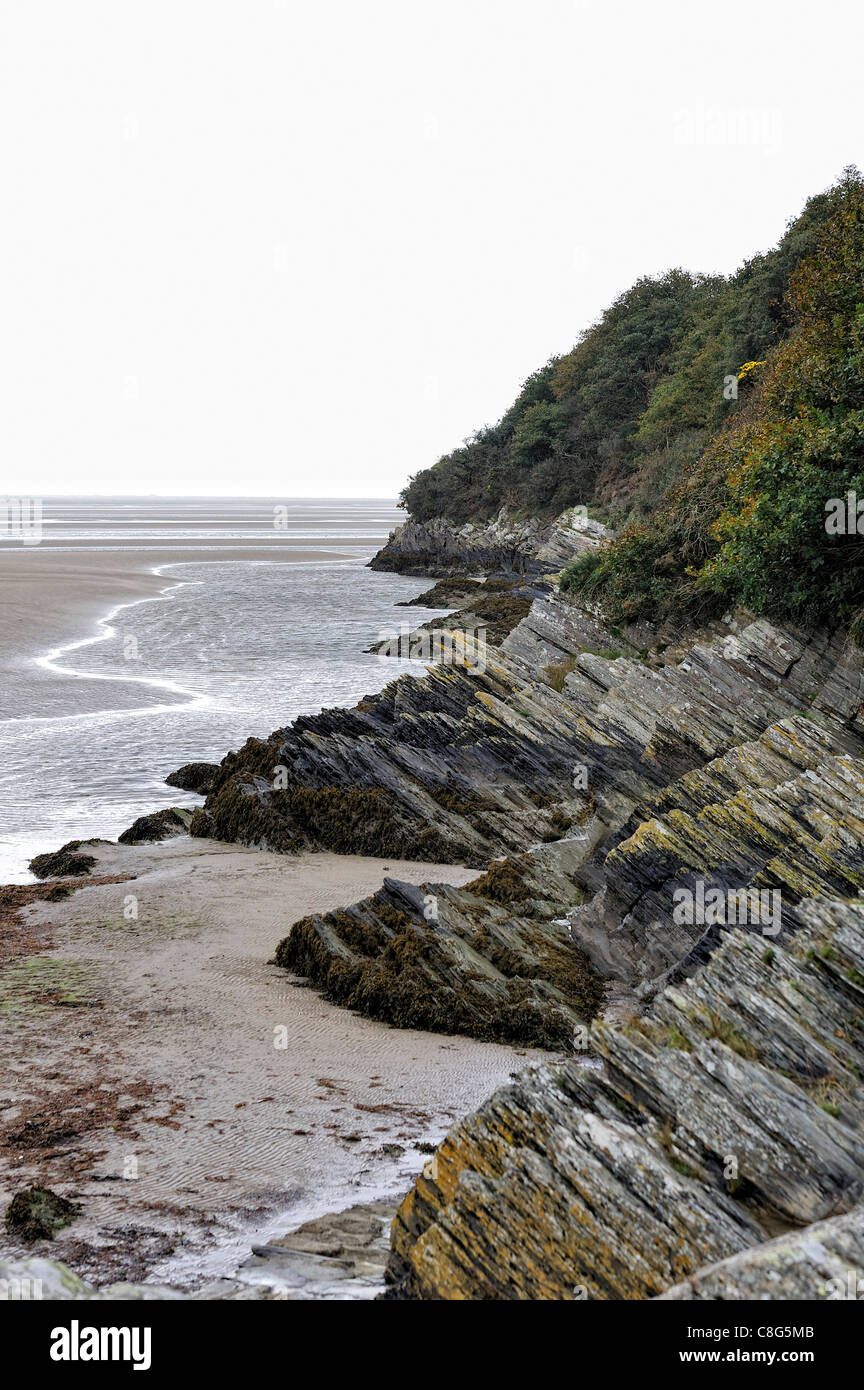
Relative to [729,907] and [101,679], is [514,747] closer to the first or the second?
[729,907]

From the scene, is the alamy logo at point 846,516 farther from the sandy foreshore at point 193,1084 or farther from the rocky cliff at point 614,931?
the sandy foreshore at point 193,1084

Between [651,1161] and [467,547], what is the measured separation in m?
74.4

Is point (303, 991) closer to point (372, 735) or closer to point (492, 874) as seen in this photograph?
point (492, 874)

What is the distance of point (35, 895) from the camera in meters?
16.3

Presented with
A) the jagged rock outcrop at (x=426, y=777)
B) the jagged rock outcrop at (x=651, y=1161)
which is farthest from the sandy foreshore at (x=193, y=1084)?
the jagged rock outcrop at (x=426, y=777)

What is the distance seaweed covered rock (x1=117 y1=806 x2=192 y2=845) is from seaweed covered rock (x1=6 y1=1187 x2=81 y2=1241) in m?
11.4

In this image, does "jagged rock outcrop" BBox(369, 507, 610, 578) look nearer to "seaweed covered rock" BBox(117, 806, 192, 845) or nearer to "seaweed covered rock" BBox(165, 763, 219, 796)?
"seaweed covered rock" BBox(165, 763, 219, 796)

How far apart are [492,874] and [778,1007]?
837 centimetres

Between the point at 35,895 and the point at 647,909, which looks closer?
the point at 647,909

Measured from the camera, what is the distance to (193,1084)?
1037 cm
